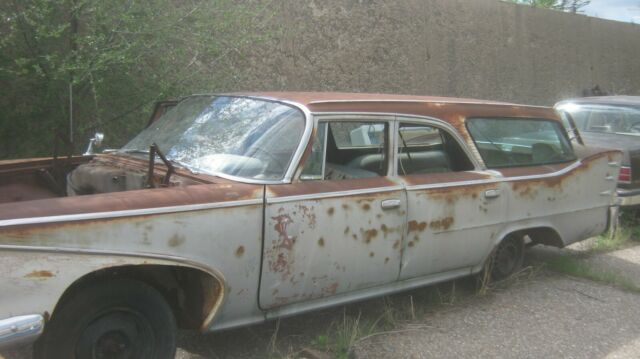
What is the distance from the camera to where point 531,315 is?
4312 mm

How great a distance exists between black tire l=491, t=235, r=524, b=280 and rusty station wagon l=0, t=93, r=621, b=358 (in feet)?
0.04

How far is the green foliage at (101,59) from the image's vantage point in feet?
17.2

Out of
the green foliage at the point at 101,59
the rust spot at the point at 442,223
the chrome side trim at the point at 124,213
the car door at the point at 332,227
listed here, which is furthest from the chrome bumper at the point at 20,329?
the green foliage at the point at 101,59

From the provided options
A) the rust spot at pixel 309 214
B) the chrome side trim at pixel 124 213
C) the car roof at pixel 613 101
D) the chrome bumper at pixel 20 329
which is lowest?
→ the chrome bumper at pixel 20 329

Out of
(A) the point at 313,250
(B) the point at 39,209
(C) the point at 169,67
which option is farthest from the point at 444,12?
(B) the point at 39,209

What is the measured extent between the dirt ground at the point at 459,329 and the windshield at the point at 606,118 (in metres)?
3.38

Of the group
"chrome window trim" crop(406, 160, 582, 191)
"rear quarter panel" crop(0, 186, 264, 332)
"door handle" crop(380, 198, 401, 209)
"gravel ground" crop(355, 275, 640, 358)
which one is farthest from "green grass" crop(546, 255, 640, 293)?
"rear quarter panel" crop(0, 186, 264, 332)

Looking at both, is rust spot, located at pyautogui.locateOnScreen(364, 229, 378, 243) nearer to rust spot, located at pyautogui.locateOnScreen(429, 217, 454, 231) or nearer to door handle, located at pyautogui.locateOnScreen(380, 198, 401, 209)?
door handle, located at pyautogui.locateOnScreen(380, 198, 401, 209)

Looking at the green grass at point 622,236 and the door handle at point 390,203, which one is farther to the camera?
the green grass at point 622,236

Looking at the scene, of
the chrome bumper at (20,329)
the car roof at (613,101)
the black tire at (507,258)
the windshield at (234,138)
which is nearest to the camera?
the chrome bumper at (20,329)

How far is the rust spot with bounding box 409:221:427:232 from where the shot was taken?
387cm

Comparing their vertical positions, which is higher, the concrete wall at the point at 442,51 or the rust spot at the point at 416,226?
the concrete wall at the point at 442,51

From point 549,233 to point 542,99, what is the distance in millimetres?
10231

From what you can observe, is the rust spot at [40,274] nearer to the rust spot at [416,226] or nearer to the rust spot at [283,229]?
the rust spot at [283,229]
